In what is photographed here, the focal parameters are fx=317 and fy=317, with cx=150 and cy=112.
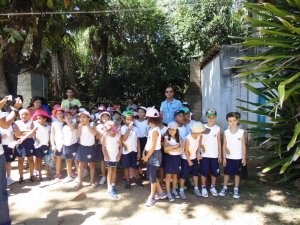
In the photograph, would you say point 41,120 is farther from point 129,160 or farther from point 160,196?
point 160,196

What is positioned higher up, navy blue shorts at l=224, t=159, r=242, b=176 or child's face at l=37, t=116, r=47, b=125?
child's face at l=37, t=116, r=47, b=125

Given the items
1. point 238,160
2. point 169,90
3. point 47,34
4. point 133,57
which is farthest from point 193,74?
point 238,160

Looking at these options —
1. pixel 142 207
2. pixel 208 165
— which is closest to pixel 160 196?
pixel 142 207

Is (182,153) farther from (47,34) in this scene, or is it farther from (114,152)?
(47,34)

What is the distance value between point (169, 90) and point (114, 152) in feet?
4.97

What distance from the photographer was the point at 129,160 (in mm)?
5293

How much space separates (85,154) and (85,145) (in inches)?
5.9

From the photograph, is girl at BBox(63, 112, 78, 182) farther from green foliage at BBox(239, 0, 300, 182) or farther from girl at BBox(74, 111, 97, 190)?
green foliage at BBox(239, 0, 300, 182)

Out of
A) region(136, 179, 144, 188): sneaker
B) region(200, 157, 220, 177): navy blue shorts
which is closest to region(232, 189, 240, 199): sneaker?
region(200, 157, 220, 177): navy blue shorts

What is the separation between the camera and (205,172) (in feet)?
16.3

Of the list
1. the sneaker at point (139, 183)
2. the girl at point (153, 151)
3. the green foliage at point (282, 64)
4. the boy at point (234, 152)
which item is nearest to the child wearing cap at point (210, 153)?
the boy at point (234, 152)

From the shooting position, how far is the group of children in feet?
15.6

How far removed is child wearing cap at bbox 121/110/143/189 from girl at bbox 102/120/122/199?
0.54ft

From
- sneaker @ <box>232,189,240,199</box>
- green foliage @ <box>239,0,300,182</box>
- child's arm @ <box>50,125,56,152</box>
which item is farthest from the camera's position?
child's arm @ <box>50,125,56,152</box>
